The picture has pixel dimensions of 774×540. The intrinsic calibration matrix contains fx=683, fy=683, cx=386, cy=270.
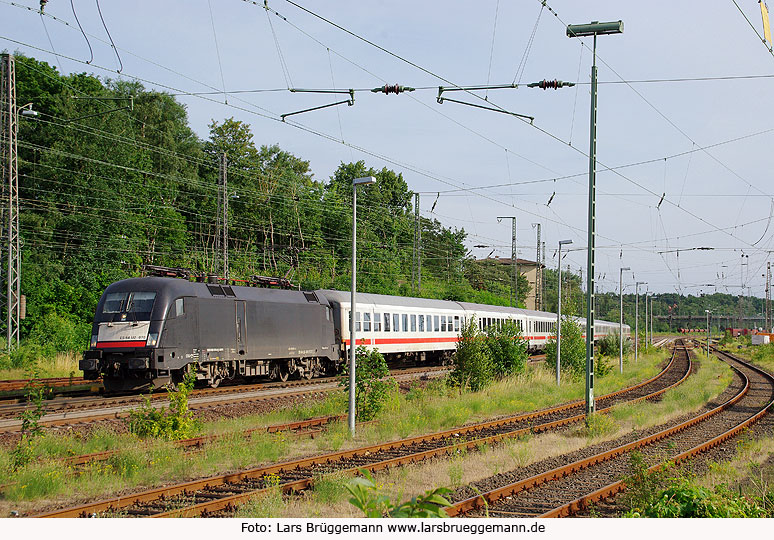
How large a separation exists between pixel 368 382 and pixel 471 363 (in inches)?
285

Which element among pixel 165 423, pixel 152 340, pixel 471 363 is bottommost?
pixel 165 423

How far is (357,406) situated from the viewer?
17.3 meters

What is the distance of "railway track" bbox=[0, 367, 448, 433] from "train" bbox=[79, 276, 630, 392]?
2.07 feet

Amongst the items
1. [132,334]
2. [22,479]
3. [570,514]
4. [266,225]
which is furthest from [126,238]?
[570,514]

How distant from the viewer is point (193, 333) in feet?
67.4

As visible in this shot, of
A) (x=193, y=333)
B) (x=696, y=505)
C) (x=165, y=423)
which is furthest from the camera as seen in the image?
(x=193, y=333)

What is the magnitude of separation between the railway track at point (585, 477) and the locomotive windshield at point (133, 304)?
12.1m

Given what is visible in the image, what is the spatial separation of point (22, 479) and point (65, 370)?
17.5 metres

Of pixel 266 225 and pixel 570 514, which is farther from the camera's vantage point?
pixel 266 225

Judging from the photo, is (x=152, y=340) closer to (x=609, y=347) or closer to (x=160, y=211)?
(x=160, y=211)

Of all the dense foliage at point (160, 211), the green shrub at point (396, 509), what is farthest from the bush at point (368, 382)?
the dense foliage at point (160, 211)

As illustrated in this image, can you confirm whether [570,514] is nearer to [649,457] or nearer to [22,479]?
[649,457]

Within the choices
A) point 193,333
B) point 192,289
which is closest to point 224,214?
point 192,289

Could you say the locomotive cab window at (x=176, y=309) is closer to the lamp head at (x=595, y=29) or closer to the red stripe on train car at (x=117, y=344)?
the red stripe on train car at (x=117, y=344)
